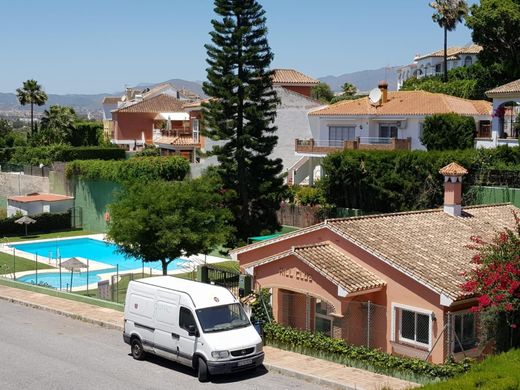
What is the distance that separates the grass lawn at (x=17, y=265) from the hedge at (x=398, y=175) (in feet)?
48.7

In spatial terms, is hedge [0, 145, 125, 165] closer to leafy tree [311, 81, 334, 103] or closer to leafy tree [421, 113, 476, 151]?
leafy tree [421, 113, 476, 151]

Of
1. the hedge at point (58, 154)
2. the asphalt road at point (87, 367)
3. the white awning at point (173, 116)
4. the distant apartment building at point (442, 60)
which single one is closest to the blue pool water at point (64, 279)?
the asphalt road at point (87, 367)

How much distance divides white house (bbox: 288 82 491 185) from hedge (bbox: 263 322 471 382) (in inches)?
1112

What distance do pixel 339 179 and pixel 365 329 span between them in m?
18.5

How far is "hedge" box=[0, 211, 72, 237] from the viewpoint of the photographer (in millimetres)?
48125

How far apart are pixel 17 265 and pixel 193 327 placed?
23220mm

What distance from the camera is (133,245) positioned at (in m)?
27.5

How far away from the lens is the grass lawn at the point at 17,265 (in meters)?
36.3

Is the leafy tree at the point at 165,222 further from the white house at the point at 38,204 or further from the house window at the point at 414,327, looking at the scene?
the white house at the point at 38,204

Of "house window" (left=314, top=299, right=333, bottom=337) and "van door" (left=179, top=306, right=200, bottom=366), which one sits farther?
"house window" (left=314, top=299, right=333, bottom=337)

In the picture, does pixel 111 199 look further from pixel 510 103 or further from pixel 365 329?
pixel 365 329

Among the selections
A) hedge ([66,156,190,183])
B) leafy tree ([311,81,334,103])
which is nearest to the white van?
hedge ([66,156,190,183])

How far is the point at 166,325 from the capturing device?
58.2 ft

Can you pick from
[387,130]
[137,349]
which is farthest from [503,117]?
[137,349]
